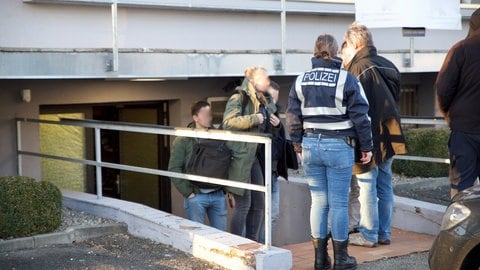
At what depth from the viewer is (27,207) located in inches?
273

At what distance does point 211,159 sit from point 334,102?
1.62m

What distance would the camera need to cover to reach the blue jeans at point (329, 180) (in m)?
5.90

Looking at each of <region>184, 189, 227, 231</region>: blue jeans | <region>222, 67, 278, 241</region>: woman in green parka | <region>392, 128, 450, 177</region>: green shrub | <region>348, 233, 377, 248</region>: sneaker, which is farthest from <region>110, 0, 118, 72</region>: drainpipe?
<region>392, 128, 450, 177</region>: green shrub

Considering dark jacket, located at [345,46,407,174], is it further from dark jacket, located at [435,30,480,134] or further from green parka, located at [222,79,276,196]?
green parka, located at [222,79,276,196]

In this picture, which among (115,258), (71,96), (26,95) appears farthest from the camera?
(71,96)

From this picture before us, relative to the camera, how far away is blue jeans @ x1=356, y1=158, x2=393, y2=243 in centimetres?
682

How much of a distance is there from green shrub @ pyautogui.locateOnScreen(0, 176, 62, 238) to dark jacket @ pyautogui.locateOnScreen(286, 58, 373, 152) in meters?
2.58

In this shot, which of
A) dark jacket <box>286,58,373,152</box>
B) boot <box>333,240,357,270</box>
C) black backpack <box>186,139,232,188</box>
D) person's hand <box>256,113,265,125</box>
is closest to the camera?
dark jacket <box>286,58,373,152</box>

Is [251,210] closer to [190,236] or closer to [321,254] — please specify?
[190,236]

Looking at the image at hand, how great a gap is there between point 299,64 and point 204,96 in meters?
1.61

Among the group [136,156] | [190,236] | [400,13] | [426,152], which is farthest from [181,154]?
[426,152]

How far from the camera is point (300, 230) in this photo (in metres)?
9.26

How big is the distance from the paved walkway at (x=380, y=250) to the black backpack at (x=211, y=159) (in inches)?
38.8

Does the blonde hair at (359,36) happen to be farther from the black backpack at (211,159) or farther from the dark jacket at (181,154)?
the dark jacket at (181,154)
